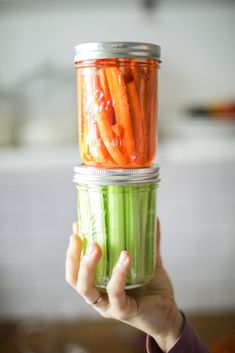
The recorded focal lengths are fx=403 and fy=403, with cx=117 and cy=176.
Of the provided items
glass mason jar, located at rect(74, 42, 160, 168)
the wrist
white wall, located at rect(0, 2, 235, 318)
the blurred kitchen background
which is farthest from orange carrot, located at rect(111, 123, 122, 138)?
white wall, located at rect(0, 2, 235, 318)

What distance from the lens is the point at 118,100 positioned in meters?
0.49

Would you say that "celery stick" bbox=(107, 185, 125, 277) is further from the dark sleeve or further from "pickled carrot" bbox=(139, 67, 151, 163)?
the dark sleeve

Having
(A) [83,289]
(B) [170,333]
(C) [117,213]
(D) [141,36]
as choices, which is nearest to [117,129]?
(C) [117,213]

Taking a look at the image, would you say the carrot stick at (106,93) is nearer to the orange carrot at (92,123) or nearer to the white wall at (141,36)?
the orange carrot at (92,123)

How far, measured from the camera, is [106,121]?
0.50m

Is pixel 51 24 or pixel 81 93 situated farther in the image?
pixel 51 24

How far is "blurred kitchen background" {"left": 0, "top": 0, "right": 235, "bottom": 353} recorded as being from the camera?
1.02 m

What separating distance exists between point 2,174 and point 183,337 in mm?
814

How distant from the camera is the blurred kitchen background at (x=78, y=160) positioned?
1016mm

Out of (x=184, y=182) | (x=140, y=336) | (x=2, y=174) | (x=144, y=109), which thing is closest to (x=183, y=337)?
(x=144, y=109)

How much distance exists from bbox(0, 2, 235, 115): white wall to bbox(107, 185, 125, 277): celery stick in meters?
0.68

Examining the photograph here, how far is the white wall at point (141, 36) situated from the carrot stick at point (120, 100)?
66 centimetres

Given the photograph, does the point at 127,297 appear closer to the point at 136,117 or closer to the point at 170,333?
the point at 170,333

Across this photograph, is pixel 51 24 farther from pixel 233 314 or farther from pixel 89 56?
pixel 233 314
